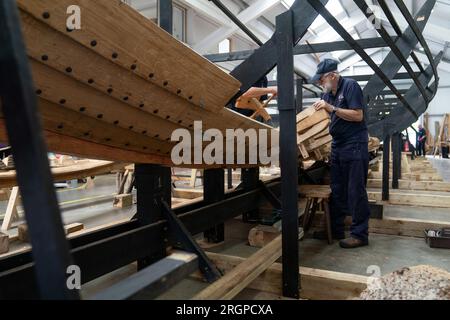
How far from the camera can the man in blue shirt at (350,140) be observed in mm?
2908

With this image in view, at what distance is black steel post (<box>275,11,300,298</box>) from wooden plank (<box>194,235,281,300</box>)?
0.14 metres

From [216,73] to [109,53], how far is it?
527mm

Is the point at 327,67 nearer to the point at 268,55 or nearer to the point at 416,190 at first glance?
the point at 268,55

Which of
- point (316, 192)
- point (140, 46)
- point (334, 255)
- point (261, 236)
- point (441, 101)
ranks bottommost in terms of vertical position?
point (334, 255)

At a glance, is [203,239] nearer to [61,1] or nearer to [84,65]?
[84,65]

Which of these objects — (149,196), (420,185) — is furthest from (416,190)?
(149,196)

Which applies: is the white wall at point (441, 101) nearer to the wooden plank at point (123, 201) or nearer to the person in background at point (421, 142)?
the person in background at point (421, 142)

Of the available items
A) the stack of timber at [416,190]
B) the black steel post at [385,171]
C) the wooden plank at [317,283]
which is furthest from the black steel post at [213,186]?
the stack of timber at [416,190]

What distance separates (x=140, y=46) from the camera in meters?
1.23

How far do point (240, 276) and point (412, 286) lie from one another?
0.77 meters

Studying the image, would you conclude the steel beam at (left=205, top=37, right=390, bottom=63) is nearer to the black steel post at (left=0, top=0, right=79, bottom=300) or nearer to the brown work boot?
the brown work boot

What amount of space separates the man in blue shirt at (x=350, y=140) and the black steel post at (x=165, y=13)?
1.49m

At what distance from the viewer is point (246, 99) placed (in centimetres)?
316
